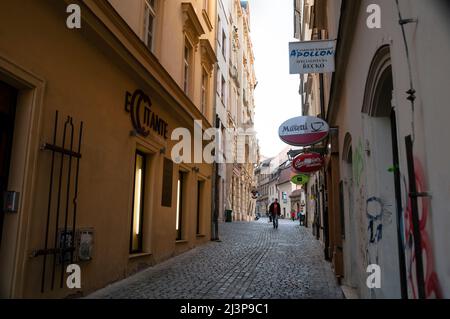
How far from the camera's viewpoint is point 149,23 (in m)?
10.1

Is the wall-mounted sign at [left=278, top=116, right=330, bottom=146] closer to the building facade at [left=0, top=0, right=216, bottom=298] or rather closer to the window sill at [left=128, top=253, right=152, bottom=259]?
the building facade at [left=0, top=0, right=216, bottom=298]

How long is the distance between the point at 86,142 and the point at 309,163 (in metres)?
6.81

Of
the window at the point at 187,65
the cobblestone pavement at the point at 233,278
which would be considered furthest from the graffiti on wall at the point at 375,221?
the window at the point at 187,65

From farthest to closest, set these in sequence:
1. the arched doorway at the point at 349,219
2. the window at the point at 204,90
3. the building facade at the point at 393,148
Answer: the window at the point at 204,90 → the arched doorway at the point at 349,219 → the building facade at the point at 393,148

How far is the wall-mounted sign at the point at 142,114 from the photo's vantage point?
8402 millimetres

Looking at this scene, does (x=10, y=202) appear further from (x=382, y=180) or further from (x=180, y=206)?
(x=180, y=206)

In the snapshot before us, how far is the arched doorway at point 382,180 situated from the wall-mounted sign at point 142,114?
471 cm

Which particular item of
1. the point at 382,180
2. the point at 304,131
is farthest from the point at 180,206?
the point at 382,180

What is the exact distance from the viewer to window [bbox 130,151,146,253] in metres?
9.02

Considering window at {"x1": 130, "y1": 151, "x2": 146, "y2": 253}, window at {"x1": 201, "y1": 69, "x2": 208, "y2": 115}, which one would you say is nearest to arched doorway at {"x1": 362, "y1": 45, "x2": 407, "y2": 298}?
window at {"x1": 130, "y1": 151, "x2": 146, "y2": 253}

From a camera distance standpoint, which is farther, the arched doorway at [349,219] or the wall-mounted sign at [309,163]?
the wall-mounted sign at [309,163]

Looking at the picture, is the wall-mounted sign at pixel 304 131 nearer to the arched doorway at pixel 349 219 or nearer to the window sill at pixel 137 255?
the arched doorway at pixel 349 219
